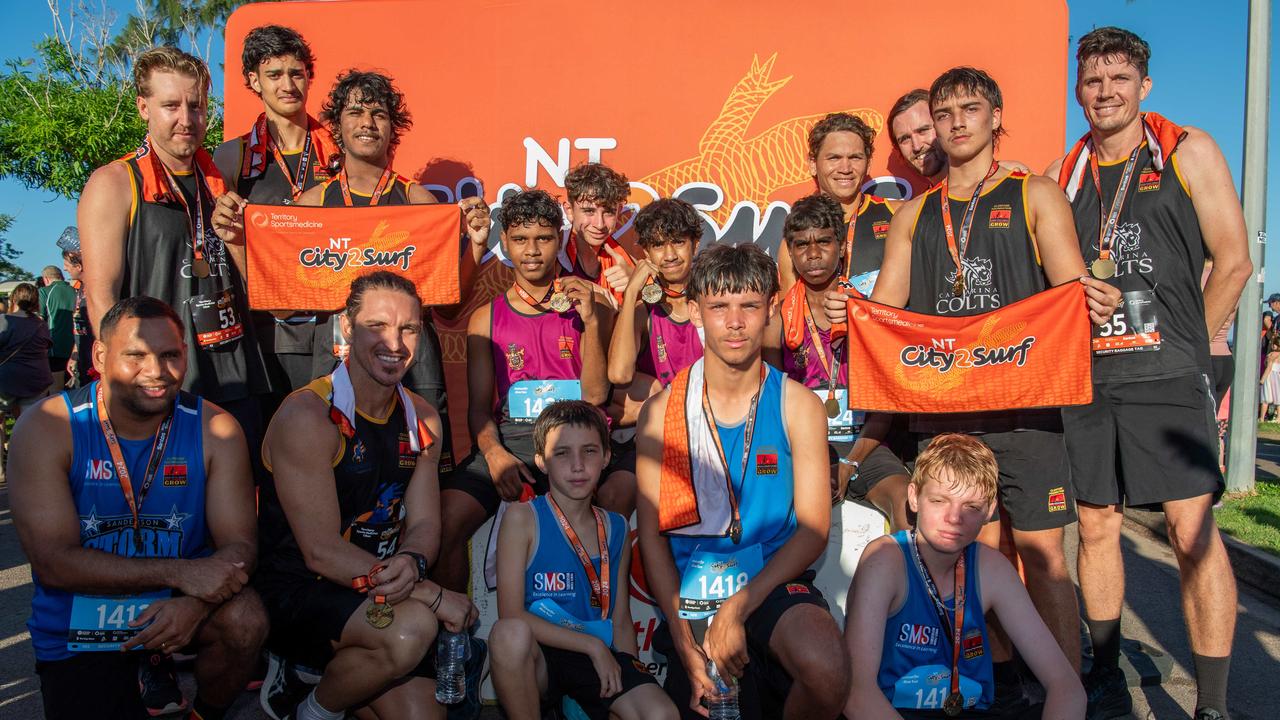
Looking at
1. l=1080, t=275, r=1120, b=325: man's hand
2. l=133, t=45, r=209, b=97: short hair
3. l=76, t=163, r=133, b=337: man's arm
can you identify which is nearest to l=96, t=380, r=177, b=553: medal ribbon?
A: l=76, t=163, r=133, b=337: man's arm

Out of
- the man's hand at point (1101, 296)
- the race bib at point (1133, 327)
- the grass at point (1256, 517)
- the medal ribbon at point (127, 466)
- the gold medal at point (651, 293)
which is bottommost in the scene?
the grass at point (1256, 517)

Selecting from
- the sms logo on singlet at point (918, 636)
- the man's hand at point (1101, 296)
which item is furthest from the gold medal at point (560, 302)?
the man's hand at point (1101, 296)

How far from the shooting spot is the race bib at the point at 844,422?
4555 mm

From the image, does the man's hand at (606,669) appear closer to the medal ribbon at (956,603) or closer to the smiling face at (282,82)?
the medal ribbon at (956,603)

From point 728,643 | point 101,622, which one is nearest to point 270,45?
point 101,622

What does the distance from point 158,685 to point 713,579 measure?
2276mm

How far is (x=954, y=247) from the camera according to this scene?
4012 millimetres

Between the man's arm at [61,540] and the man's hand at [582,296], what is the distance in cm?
221

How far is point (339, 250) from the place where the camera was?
487cm

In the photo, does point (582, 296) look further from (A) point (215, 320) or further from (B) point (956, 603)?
(B) point (956, 603)

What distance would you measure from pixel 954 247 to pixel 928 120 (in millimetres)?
1955

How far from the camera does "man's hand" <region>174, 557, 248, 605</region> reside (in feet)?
10.4

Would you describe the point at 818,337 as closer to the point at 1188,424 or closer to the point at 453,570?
the point at 1188,424

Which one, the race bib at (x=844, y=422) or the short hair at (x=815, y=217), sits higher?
the short hair at (x=815, y=217)
